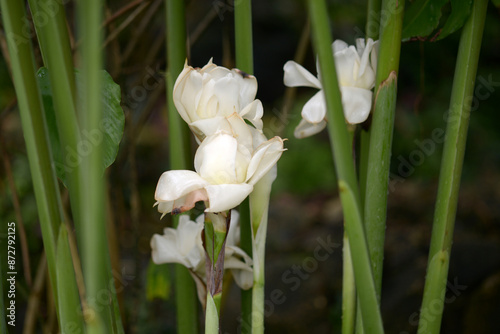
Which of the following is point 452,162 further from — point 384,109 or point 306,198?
point 306,198

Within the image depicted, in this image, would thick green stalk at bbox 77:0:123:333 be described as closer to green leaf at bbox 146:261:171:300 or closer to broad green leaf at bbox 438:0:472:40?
broad green leaf at bbox 438:0:472:40

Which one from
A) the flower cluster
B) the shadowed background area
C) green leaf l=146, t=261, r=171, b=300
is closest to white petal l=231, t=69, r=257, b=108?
the flower cluster

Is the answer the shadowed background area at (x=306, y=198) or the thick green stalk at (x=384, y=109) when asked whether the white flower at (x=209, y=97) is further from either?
the shadowed background area at (x=306, y=198)

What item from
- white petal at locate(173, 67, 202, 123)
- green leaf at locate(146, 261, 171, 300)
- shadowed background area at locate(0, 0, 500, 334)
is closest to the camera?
white petal at locate(173, 67, 202, 123)

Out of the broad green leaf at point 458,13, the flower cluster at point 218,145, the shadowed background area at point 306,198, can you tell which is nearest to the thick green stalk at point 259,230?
the flower cluster at point 218,145

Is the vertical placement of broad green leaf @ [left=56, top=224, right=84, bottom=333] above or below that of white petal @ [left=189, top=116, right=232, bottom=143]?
below

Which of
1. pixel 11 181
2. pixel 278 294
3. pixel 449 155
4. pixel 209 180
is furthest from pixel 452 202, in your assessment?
pixel 278 294
